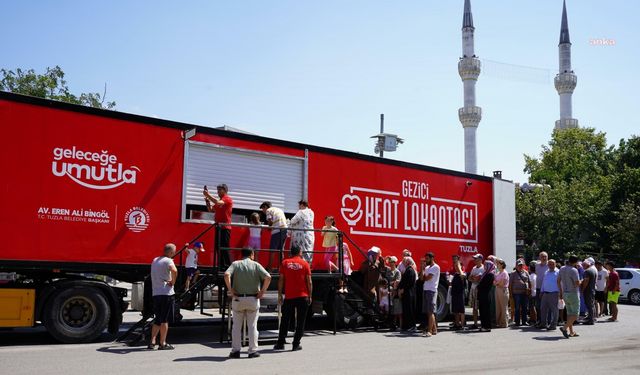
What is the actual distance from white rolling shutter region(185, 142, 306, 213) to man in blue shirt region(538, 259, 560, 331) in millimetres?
5800

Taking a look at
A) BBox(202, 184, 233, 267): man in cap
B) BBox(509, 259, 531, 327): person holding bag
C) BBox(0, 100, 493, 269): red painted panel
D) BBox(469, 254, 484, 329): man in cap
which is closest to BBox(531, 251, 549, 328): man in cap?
BBox(509, 259, 531, 327): person holding bag

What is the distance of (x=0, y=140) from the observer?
934 cm

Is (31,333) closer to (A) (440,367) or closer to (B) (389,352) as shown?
(B) (389,352)

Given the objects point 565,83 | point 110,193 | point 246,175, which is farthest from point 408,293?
point 565,83

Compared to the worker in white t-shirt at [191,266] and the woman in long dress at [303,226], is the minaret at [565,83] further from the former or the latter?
the worker in white t-shirt at [191,266]

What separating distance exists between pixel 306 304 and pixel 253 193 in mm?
3127

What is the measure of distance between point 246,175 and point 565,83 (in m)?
61.2

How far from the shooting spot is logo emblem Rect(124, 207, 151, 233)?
34.0 ft

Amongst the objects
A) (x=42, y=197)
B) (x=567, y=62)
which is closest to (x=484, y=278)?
(x=42, y=197)

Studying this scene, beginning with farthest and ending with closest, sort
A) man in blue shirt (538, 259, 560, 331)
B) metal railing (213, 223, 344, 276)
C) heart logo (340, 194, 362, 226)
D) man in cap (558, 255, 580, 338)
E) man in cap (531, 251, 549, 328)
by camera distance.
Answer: man in cap (531, 251, 549, 328)
heart logo (340, 194, 362, 226)
man in blue shirt (538, 259, 560, 331)
man in cap (558, 255, 580, 338)
metal railing (213, 223, 344, 276)

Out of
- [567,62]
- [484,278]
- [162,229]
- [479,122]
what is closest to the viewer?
[162,229]

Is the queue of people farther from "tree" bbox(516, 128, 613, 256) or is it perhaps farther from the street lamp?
"tree" bbox(516, 128, 613, 256)

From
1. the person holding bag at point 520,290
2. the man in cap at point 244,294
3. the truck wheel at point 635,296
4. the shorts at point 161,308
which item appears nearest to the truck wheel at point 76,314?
the shorts at point 161,308

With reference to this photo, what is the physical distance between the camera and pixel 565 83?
214 ft
